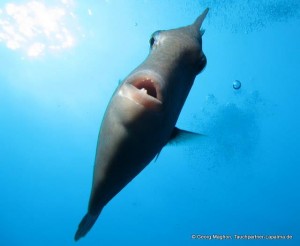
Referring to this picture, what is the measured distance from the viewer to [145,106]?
54.1 inches

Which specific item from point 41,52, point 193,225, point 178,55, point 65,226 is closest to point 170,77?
point 178,55

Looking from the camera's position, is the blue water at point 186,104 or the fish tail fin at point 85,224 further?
the blue water at point 186,104

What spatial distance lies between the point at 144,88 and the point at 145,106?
116 millimetres

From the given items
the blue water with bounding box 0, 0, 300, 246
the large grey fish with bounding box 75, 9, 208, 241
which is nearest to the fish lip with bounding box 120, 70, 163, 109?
the large grey fish with bounding box 75, 9, 208, 241

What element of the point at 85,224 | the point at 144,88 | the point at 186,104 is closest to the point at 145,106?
the point at 144,88

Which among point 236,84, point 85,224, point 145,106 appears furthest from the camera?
point 236,84

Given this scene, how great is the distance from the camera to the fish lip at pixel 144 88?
1368mm

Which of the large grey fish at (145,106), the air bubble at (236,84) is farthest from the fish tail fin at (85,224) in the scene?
the air bubble at (236,84)

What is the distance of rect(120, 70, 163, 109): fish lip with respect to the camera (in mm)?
1368

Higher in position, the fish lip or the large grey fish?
the fish lip

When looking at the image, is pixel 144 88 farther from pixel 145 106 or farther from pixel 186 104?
pixel 186 104

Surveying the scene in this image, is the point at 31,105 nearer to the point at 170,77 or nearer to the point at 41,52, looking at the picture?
the point at 41,52

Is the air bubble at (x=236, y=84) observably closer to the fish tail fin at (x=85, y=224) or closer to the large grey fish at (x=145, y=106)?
the fish tail fin at (x=85, y=224)

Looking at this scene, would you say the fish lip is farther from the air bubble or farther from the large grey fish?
the air bubble
